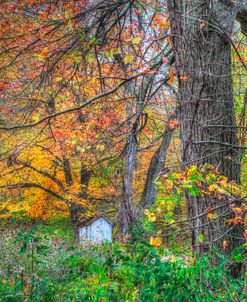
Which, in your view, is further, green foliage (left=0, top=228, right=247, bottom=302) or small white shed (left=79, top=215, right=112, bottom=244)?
small white shed (left=79, top=215, right=112, bottom=244)

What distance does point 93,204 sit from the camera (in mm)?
12414

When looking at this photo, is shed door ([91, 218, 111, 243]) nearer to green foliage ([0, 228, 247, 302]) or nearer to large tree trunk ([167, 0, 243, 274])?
green foliage ([0, 228, 247, 302])

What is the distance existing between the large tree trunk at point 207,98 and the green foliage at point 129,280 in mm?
430

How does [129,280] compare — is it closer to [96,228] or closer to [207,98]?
[207,98]

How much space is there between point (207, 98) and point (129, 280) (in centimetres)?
212

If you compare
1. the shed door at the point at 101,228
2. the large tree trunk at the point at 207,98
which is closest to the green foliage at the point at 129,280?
the large tree trunk at the point at 207,98

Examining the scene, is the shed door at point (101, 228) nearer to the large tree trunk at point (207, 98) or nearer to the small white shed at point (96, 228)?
the small white shed at point (96, 228)

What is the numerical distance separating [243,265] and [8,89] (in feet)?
16.6

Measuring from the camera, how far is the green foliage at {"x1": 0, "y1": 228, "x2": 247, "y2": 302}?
2.71 m

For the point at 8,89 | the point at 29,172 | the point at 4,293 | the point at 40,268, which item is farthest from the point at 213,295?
the point at 29,172

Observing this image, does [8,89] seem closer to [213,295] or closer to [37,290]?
[37,290]

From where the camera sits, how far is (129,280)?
3.49 metres

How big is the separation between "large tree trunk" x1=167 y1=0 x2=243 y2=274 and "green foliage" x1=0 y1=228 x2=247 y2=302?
0.43 meters

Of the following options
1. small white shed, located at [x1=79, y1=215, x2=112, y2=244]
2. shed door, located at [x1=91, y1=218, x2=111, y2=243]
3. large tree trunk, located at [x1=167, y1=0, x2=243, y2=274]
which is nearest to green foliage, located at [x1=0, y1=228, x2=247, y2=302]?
large tree trunk, located at [x1=167, y1=0, x2=243, y2=274]
